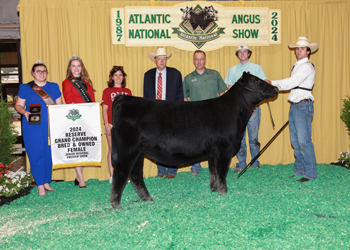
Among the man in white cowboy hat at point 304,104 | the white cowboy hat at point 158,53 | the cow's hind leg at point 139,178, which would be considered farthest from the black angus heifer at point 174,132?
the white cowboy hat at point 158,53

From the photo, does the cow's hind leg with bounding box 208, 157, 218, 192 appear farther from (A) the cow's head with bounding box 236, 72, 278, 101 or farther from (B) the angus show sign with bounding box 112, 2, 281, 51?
(B) the angus show sign with bounding box 112, 2, 281, 51

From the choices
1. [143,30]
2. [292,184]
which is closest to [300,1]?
[143,30]

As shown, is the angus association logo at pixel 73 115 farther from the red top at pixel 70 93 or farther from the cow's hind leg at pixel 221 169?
the cow's hind leg at pixel 221 169

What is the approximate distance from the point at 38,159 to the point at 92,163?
75cm

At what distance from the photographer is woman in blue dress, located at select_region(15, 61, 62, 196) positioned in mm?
4195

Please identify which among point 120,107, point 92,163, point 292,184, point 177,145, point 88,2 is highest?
point 88,2

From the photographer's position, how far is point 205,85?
493 centimetres

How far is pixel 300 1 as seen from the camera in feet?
18.9

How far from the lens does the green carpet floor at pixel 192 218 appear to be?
249cm

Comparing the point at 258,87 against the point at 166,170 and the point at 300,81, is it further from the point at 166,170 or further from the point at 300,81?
the point at 166,170

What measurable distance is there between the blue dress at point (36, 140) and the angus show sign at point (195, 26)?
1.79 metres

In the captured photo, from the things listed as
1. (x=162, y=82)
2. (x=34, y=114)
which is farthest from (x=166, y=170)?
(x=34, y=114)

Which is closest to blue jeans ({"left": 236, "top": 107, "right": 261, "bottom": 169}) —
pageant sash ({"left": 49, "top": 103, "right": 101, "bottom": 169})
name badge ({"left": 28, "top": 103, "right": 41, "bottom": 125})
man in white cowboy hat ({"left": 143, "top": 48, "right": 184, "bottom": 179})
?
man in white cowboy hat ({"left": 143, "top": 48, "right": 184, "bottom": 179})

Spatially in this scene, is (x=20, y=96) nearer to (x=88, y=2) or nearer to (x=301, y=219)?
(x=88, y=2)
